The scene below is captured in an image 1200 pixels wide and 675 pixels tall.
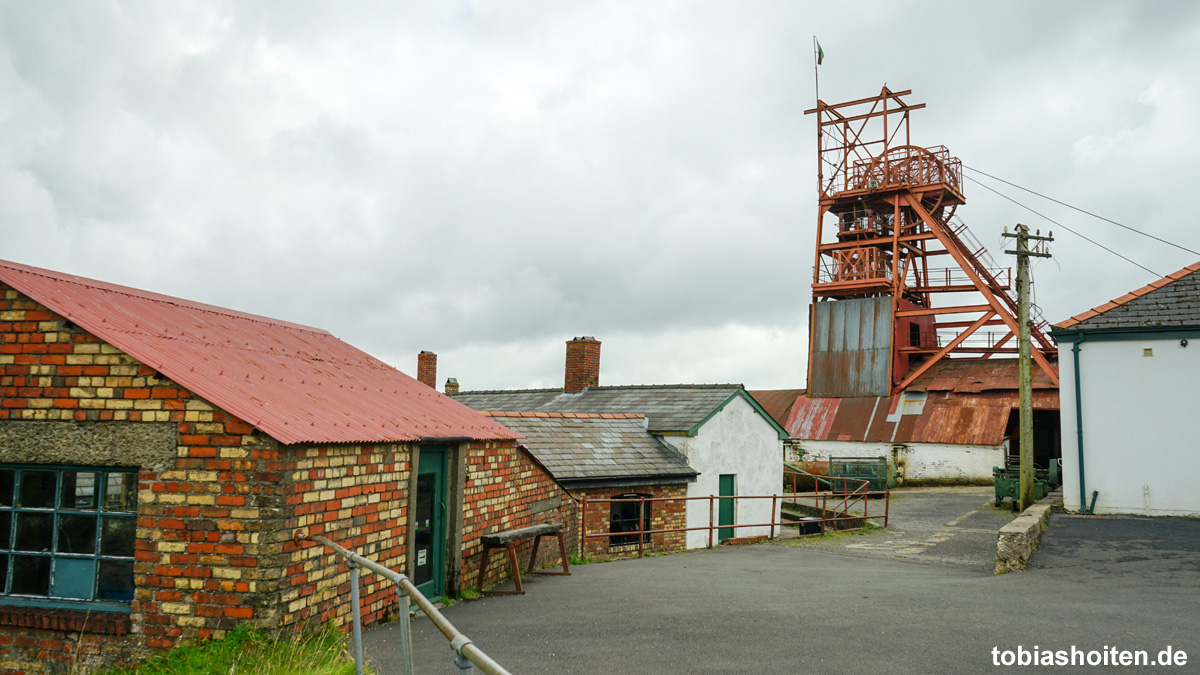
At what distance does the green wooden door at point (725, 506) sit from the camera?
20.4m

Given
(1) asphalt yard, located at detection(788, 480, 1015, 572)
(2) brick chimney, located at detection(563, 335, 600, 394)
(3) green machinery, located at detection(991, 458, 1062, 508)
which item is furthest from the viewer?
(2) brick chimney, located at detection(563, 335, 600, 394)

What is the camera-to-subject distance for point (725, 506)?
20656 mm

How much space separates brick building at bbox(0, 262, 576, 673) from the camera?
5996mm

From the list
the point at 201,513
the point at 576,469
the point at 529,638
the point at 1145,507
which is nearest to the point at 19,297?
the point at 201,513

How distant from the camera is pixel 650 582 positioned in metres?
10.5

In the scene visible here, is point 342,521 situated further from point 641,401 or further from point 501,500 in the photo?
point 641,401

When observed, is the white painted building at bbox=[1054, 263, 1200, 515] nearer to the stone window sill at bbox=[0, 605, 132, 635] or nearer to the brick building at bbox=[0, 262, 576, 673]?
the brick building at bbox=[0, 262, 576, 673]

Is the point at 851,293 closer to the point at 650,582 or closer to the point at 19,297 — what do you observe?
the point at 650,582

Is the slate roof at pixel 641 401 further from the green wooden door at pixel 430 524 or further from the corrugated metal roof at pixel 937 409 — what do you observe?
the green wooden door at pixel 430 524

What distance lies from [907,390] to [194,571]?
102 feet

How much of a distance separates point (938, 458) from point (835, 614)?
2433 cm

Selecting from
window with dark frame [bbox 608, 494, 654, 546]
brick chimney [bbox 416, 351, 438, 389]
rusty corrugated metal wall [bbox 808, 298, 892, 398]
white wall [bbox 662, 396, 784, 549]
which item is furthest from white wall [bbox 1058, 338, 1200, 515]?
brick chimney [bbox 416, 351, 438, 389]

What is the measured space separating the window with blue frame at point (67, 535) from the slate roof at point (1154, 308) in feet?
54.7

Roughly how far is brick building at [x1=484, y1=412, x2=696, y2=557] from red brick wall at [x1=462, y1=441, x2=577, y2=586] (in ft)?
12.9
